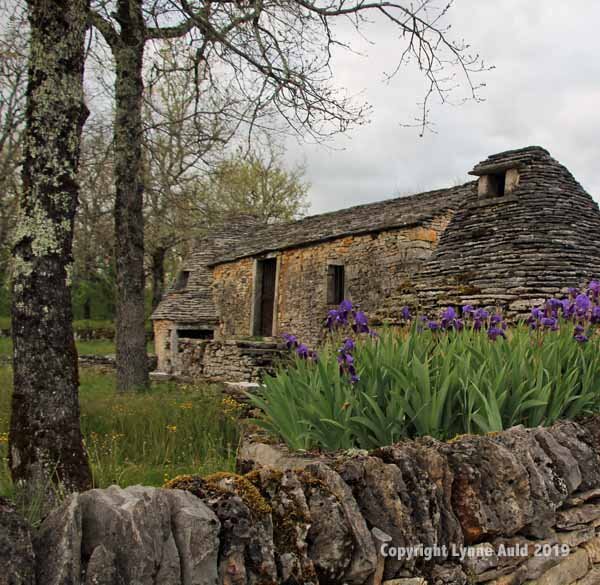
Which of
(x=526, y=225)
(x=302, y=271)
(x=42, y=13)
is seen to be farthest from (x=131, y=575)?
(x=302, y=271)

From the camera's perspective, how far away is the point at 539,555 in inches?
111

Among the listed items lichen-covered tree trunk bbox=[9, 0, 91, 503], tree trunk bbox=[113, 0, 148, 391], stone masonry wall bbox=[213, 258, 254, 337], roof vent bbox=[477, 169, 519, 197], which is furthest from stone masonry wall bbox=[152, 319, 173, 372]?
lichen-covered tree trunk bbox=[9, 0, 91, 503]

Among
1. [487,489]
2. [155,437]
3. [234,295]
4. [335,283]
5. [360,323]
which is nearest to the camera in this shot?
[487,489]

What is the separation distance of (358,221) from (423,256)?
316 centimetres

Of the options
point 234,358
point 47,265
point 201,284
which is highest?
point 201,284

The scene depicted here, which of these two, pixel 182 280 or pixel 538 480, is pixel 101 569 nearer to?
pixel 538 480

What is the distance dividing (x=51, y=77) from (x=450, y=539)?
13.3 ft

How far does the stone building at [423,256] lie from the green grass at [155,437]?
3.71 metres

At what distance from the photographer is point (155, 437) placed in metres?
5.82

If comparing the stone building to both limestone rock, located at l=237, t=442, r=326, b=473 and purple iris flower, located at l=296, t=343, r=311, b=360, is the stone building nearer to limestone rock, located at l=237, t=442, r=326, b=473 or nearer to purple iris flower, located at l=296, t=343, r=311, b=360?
purple iris flower, located at l=296, t=343, r=311, b=360

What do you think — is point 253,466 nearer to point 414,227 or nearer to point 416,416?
point 416,416

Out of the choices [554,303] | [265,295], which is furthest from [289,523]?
[265,295]

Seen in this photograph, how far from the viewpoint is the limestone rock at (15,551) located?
1.45 meters

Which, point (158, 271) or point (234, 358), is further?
point (158, 271)
